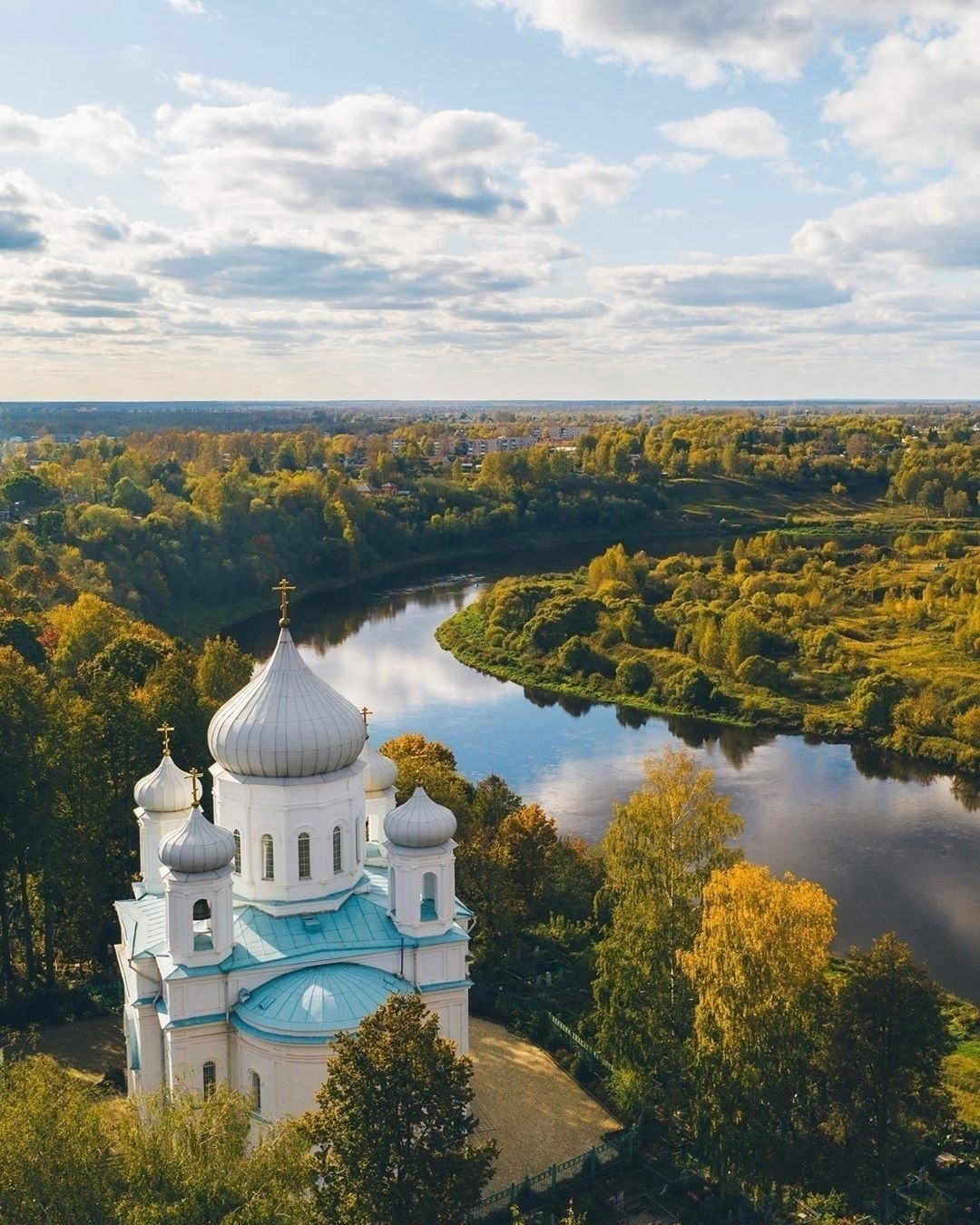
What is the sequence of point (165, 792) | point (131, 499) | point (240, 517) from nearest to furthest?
point (165, 792) → point (131, 499) → point (240, 517)

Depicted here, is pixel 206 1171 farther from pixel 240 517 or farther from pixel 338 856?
pixel 240 517

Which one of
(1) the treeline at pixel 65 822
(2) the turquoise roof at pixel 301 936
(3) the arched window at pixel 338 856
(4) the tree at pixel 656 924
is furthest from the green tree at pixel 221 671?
(4) the tree at pixel 656 924

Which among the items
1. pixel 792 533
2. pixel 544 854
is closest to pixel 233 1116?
pixel 544 854

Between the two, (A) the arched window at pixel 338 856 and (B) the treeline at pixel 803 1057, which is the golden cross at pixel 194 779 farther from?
(B) the treeline at pixel 803 1057

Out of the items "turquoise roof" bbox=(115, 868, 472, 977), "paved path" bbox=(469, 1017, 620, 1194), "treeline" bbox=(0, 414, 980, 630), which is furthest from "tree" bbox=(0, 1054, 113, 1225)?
"treeline" bbox=(0, 414, 980, 630)

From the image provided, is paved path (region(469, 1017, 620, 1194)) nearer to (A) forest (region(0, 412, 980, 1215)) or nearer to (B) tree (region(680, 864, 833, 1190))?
(A) forest (region(0, 412, 980, 1215))

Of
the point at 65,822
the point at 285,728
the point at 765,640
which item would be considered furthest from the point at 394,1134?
the point at 765,640
